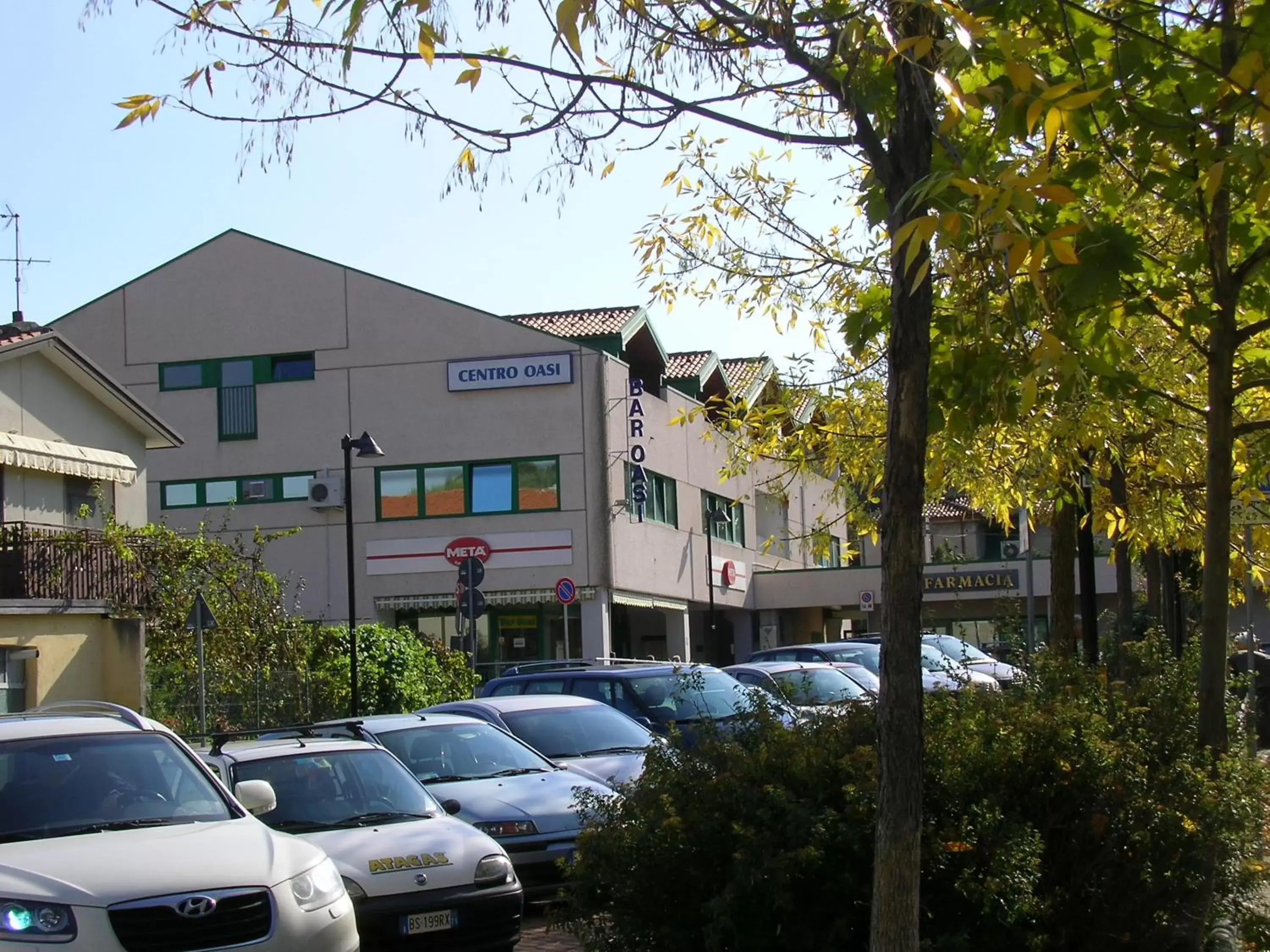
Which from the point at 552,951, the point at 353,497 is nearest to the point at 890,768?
the point at 552,951

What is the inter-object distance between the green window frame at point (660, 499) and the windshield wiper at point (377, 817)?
29.5m

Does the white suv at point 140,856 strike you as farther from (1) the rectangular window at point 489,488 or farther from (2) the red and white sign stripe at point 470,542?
(1) the rectangular window at point 489,488

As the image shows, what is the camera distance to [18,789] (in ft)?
27.4

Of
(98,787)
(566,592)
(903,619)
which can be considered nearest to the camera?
(903,619)

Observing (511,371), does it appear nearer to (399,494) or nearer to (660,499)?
(399,494)

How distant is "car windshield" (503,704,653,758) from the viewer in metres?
14.7

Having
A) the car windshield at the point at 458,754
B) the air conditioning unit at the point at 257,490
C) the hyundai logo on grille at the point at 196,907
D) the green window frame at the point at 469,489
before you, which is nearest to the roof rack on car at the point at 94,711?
A: the hyundai logo on grille at the point at 196,907

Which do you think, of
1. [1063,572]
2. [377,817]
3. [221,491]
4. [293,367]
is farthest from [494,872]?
[221,491]

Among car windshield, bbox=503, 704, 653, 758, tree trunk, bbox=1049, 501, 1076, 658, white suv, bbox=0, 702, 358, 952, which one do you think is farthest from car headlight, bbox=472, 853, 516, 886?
tree trunk, bbox=1049, 501, 1076, 658

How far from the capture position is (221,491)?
41844 millimetres

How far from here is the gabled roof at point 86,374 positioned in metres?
29.5

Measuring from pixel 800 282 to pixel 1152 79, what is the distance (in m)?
6.02

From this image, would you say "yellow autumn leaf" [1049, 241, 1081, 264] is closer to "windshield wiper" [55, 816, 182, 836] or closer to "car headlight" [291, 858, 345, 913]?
"car headlight" [291, 858, 345, 913]

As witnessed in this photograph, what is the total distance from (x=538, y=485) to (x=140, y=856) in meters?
32.5
